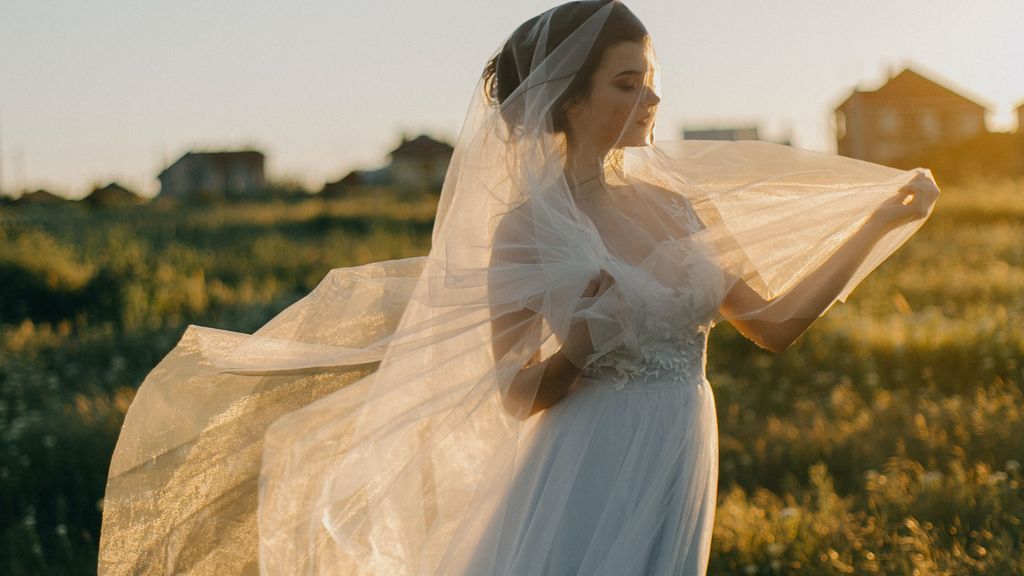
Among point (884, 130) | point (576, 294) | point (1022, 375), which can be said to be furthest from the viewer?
point (884, 130)

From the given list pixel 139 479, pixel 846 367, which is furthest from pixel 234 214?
pixel 139 479

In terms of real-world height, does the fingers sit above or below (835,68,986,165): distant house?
above

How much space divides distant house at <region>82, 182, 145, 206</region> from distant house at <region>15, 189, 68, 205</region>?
4.62 feet

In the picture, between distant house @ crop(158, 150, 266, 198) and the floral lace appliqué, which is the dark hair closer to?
the floral lace appliqué

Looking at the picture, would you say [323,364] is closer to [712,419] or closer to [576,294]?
[576,294]

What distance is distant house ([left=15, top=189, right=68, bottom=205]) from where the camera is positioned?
30.0 meters

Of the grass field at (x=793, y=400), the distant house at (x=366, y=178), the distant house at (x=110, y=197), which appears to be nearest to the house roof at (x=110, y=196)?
the distant house at (x=110, y=197)

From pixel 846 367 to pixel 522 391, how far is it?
5.79 m

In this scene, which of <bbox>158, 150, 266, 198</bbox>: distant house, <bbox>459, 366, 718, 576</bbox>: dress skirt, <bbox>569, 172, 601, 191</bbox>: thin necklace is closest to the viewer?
<bbox>459, 366, 718, 576</bbox>: dress skirt

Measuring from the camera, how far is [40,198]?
36688 mm

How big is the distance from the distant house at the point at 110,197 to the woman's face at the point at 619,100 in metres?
26.1

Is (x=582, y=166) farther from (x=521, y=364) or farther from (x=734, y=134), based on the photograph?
(x=734, y=134)

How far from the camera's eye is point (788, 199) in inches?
133

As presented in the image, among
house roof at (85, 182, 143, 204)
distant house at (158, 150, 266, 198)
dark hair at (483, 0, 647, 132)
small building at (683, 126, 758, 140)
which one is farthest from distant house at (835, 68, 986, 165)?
dark hair at (483, 0, 647, 132)
